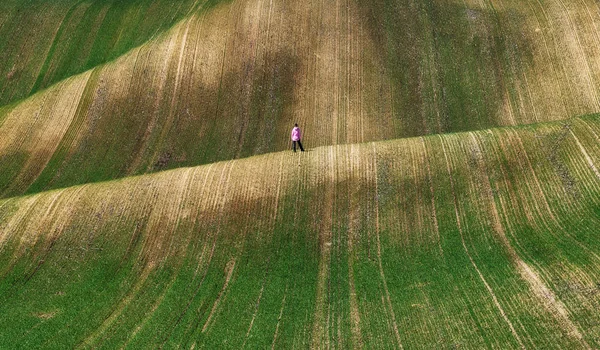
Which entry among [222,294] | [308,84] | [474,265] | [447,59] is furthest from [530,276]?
[447,59]

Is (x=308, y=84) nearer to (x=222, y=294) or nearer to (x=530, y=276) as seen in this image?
(x=222, y=294)

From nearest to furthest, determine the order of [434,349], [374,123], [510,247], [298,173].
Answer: [434,349] → [510,247] → [298,173] → [374,123]

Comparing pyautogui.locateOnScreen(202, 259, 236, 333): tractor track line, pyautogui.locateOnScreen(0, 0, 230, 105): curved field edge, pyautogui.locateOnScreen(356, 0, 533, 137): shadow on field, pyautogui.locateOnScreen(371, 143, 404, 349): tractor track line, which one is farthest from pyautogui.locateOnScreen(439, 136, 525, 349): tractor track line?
pyautogui.locateOnScreen(0, 0, 230, 105): curved field edge

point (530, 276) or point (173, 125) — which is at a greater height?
point (173, 125)

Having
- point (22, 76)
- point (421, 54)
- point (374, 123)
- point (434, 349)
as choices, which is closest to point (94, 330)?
point (434, 349)

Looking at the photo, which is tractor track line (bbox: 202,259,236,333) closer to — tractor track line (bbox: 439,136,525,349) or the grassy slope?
tractor track line (bbox: 439,136,525,349)

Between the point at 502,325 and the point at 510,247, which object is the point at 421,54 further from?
the point at 502,325

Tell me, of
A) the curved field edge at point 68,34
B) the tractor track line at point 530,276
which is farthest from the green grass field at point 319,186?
the curved field edge at point 68,34
